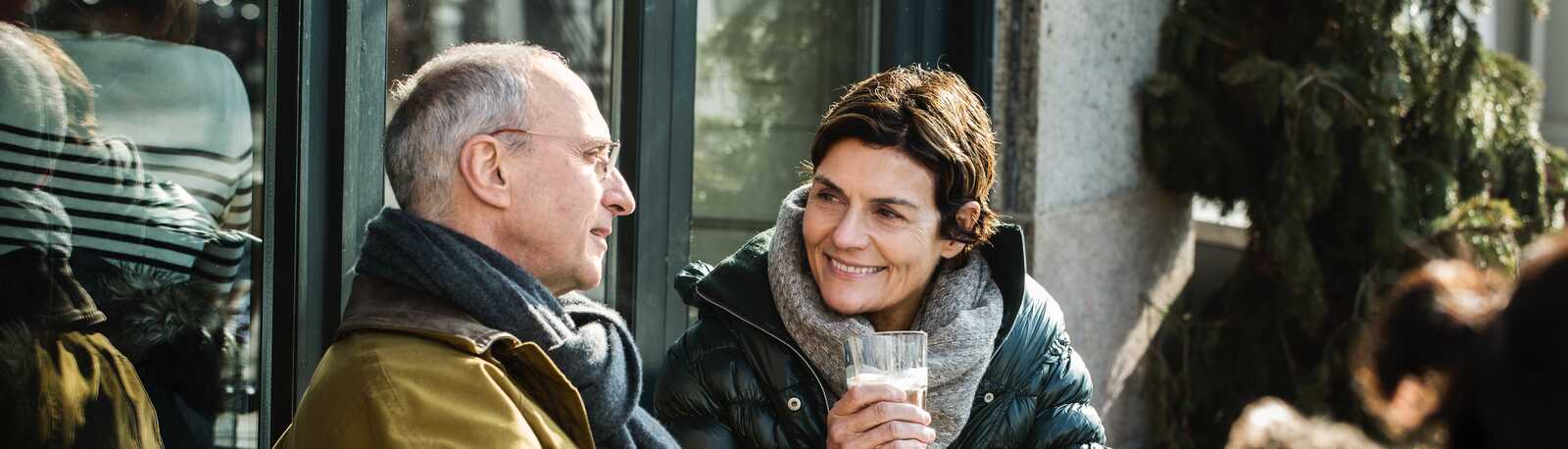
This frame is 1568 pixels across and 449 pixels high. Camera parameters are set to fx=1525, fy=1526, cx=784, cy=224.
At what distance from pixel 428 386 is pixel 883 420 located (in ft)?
2.35

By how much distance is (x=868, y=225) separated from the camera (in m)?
2.77

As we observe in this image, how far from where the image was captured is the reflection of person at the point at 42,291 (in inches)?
97.7

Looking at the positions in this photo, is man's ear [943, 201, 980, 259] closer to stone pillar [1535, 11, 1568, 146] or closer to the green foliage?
the green foliage

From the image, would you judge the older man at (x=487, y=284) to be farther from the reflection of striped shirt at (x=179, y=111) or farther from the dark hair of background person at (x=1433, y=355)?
the dark hair of background person at (x=1433, y=355)

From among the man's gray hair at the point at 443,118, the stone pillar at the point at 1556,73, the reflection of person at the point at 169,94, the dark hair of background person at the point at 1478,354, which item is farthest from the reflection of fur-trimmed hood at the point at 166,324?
the stone pillar at the point at 1556,73

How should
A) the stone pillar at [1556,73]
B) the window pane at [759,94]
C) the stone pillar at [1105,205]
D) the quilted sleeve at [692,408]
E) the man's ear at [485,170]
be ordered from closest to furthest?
1. the man's ear at [485,170]
2. the quilted sleeve at [692,408]
3. the window pane at [759,94]
4. the stone pillar at [1105,205]
5. the stone pillar at [1556,73]

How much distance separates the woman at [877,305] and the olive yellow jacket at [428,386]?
2.44 feet

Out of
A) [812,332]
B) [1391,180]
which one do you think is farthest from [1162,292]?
[812,332]

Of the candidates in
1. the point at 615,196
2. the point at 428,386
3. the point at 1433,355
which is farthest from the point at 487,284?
the point at 1433,355

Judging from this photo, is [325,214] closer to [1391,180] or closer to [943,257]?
→ [943,257]

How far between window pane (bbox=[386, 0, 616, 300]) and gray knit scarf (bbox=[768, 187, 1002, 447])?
96 cm

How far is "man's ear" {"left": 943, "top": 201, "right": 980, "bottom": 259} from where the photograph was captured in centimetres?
284

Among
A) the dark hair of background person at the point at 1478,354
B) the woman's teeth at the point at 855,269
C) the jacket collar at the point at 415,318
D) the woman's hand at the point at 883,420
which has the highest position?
the dark hair of background person at the point at 1478,354

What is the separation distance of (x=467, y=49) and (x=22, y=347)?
3.21 ft
